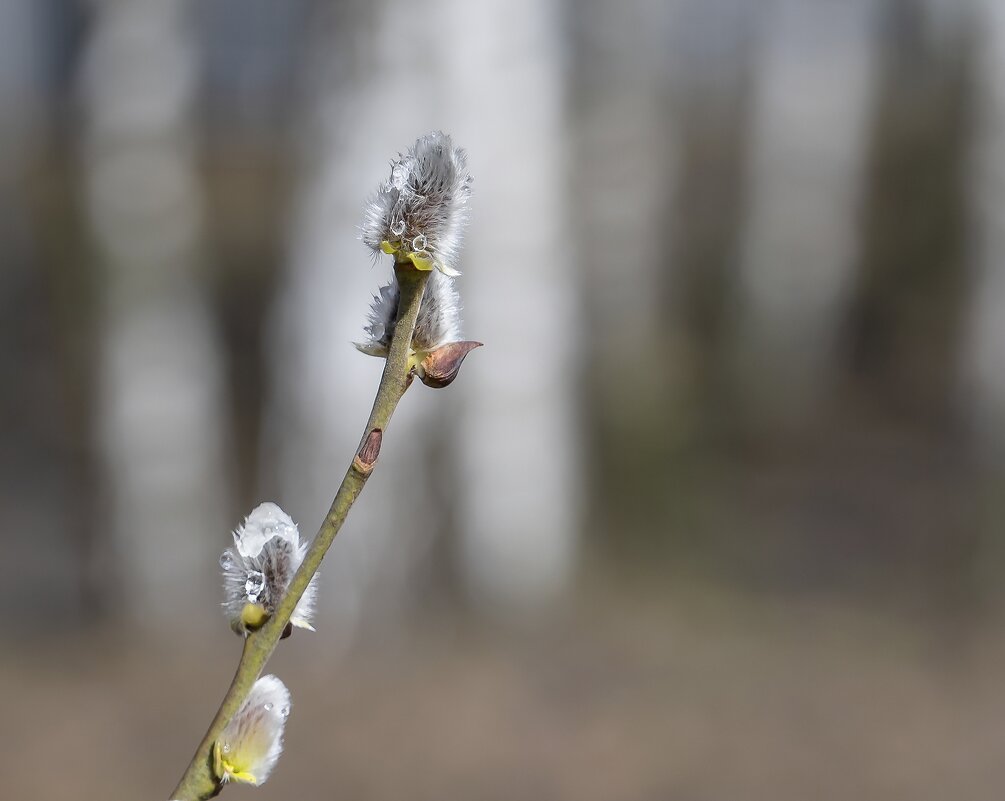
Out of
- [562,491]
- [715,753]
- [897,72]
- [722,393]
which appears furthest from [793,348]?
[715,753]

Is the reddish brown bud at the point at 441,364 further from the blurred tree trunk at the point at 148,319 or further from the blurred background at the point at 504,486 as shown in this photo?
the blurred tree trunk at the point at 148,319

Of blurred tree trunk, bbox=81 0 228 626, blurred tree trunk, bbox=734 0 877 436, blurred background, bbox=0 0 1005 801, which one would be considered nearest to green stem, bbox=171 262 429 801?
blurred background, bbox=0 0 1005 801

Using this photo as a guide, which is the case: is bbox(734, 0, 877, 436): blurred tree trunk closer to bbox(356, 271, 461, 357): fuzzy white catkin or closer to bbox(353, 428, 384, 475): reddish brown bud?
bbox(356, 271, 461, 357): fuzzy white catkin

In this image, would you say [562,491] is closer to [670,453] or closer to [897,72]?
[670,453]

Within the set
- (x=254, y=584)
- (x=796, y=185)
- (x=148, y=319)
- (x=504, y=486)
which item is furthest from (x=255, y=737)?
(x=796, y=185)

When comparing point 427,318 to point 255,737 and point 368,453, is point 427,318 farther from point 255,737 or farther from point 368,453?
point 255,737

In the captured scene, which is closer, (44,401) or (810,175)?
(810,175)

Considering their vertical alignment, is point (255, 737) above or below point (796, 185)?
below
